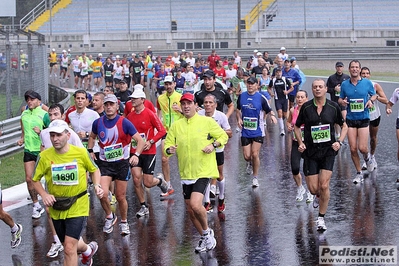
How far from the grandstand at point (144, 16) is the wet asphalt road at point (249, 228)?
4236 cm

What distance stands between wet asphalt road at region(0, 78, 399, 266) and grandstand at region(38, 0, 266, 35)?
139 feet

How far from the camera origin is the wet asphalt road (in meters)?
9.85

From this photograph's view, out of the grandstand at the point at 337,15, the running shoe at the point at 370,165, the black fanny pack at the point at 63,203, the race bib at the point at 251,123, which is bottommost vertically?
the running shoe at the point at 370,165

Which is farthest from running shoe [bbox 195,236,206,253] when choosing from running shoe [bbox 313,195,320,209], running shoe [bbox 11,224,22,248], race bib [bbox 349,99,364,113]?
race bib [bbox 349,99,364,113]

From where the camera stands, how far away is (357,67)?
552 inches

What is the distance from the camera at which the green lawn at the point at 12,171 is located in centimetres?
1562

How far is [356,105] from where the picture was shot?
563 inches

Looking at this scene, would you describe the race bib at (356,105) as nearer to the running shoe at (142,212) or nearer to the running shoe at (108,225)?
the running shoe at (142,212)

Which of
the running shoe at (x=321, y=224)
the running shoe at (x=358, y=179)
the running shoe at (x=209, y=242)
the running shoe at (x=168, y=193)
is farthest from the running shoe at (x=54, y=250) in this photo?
the running shoe at (x=358, y=179)

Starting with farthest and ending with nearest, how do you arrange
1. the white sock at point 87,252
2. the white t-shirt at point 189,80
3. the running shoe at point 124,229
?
1. the white t-shirt at point 189,80
2. the running shoe at point 124,229
3. the white sock at point 87,252

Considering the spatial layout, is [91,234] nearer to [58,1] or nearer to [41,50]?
[41,50]

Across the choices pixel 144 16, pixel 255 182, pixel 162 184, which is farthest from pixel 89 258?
pixel 144 16

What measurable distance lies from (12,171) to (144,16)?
1687 inches

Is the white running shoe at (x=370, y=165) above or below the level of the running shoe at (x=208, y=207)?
above
